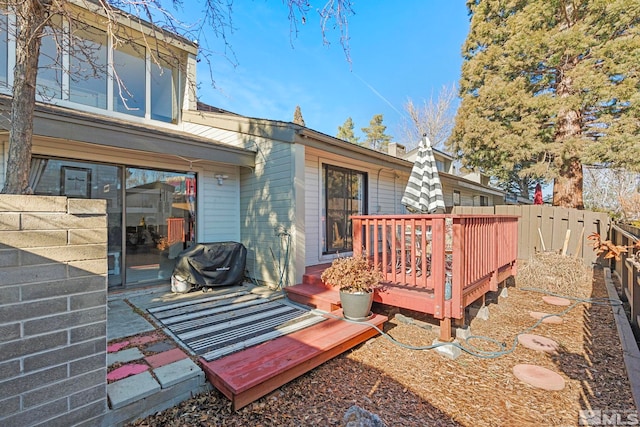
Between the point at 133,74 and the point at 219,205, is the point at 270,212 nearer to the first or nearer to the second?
the point at 219,205

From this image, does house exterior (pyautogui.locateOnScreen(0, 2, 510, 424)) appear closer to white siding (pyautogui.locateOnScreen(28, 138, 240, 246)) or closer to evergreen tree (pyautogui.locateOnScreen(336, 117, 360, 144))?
white siding (pyautogui.locateOnScreen(28, 138, 240, 246))

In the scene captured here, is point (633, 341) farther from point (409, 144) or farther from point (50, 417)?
point (409, 144)

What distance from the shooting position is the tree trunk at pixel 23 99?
2020 mm

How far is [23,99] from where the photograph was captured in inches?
81.9

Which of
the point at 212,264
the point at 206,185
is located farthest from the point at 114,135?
the point at 212,264

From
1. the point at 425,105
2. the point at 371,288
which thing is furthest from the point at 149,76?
the point at 425,105

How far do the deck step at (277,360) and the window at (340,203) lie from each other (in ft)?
9.80

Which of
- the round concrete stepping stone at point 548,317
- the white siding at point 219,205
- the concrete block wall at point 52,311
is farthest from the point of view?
the white siding at point 219,205

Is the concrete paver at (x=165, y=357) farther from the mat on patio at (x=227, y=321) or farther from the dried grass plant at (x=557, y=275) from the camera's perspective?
the dried grass plant at (x=557, y=275)

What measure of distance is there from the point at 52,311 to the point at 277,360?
168 cm

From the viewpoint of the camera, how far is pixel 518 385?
2648mm

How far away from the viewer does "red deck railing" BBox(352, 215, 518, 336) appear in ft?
10.8

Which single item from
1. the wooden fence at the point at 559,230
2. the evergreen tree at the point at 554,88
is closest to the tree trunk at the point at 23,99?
the wooden fence at the point at 559,230

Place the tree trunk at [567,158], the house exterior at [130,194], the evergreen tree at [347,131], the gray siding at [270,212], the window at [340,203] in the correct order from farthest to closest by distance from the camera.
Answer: the evergreen tree at [347,131], the tree trunk at [567,158], the window at [340,203], the gray siding at [270,212], the house exterior at [130,194]
